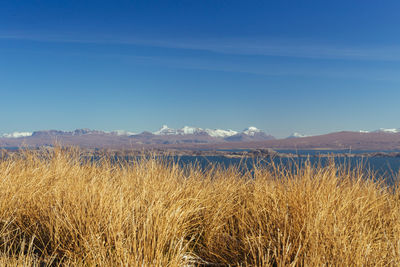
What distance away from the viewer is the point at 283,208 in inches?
114

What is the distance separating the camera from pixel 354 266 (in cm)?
213

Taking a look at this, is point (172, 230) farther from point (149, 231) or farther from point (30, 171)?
point (30, 171)

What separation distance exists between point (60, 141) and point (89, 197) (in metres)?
4.49

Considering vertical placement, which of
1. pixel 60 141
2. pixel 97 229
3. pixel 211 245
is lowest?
pixel 211 245

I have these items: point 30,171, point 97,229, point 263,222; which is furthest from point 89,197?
point 30,171

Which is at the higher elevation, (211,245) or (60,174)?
(60,174)

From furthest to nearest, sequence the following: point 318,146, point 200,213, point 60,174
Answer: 1. point 318,146
2. point 60,174
3. point 200,213

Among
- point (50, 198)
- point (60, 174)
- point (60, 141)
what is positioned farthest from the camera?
point (60, 141)

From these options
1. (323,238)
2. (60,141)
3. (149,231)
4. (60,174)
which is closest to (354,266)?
(323,238)

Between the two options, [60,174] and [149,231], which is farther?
[60,174]

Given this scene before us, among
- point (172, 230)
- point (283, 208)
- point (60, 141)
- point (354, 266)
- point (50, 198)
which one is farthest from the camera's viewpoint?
point (60, 141)

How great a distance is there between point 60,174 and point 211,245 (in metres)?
2.78

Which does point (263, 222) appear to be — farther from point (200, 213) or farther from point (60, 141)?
point (60, 141)

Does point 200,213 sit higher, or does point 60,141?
point 60,141
